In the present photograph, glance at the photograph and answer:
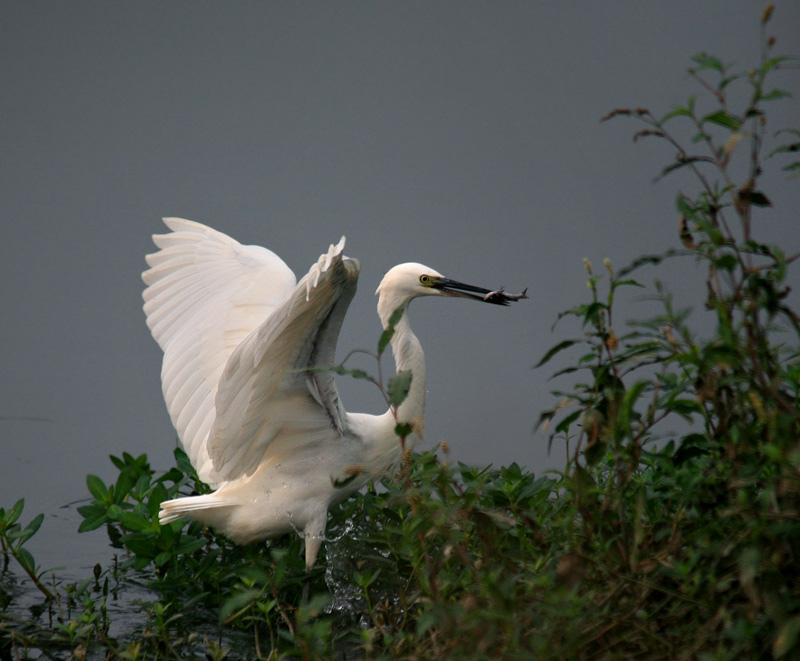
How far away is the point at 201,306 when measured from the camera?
3762 mm

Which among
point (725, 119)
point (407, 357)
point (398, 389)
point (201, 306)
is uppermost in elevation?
point (201, 306)

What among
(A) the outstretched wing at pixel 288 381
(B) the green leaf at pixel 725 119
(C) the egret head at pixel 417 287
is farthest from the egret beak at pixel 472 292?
(B) the green leaf at pixel 725 119

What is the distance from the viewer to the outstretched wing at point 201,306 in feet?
11.7

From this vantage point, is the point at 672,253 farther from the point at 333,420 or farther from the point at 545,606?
the point at 333,420

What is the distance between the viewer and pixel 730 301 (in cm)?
168

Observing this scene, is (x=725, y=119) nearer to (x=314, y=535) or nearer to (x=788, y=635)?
(x=788, y=635)

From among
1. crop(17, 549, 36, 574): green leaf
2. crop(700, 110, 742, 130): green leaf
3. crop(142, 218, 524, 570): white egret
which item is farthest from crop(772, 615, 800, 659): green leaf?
crop(17, 549, 36, 574): green leaf

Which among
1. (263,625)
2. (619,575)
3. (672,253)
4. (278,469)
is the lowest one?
(263,625)

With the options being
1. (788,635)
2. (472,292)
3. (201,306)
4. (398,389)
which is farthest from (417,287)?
(788,635)

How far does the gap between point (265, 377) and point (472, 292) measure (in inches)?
39.5

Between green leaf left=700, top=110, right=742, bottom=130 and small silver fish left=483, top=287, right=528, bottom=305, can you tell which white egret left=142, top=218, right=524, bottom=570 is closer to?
small silver fish left=483, top=287, right=528, bottom=305

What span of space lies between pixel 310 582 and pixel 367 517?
324 mm

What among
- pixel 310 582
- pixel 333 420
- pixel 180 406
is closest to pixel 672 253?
pixel 333 420

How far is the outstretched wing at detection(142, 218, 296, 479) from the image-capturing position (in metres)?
3.55
